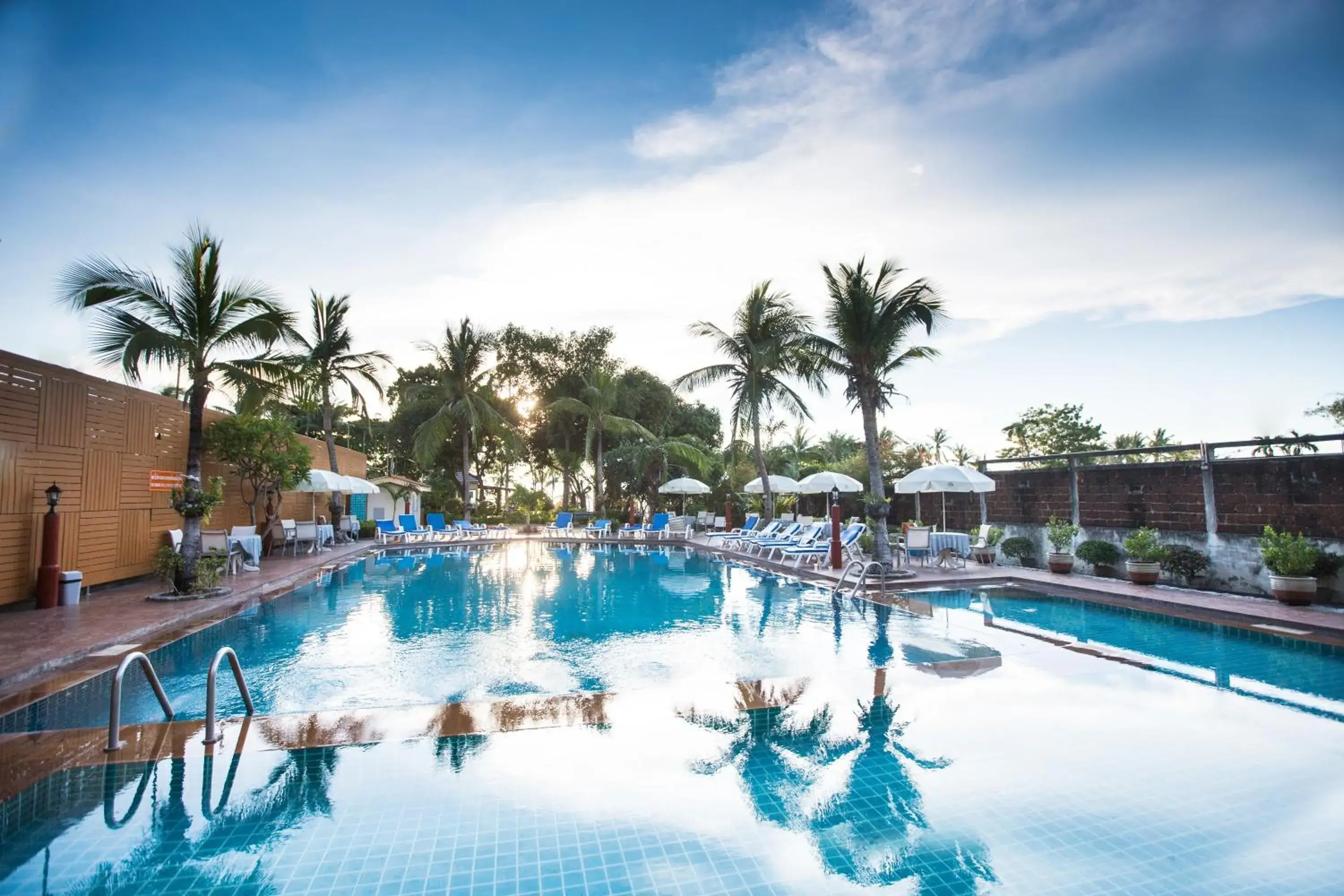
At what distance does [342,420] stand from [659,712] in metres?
34.9

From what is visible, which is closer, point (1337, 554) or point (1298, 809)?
point (1298, 809)

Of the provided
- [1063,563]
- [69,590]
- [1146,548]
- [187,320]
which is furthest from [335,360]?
[1146,548]

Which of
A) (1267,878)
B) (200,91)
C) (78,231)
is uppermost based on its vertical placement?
(200,91)

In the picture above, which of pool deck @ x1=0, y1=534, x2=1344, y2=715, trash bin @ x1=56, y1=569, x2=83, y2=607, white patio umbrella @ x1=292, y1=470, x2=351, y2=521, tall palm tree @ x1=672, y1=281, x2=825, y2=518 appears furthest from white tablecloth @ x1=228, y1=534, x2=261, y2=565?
tall palm tree @ x1=672, y1=281, x2=825, y2=518

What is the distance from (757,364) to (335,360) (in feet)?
39.5

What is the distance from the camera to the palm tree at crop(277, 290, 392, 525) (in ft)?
61.3

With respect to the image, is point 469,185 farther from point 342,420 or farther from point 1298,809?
point 342,420

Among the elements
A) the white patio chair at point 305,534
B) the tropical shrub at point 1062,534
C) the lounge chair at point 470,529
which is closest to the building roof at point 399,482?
the lounge chair at point 470,529

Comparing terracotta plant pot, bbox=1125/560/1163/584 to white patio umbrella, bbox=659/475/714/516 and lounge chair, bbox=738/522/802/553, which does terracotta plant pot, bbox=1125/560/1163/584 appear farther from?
white patio umbrella, bbox=659/475/714/516

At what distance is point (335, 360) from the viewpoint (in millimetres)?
19094

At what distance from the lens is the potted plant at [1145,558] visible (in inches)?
425

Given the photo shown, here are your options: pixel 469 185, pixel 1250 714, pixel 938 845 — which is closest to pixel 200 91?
pixel 469 185

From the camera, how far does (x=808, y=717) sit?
5.04m

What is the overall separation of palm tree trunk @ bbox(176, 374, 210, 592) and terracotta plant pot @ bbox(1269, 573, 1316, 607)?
14784mm
